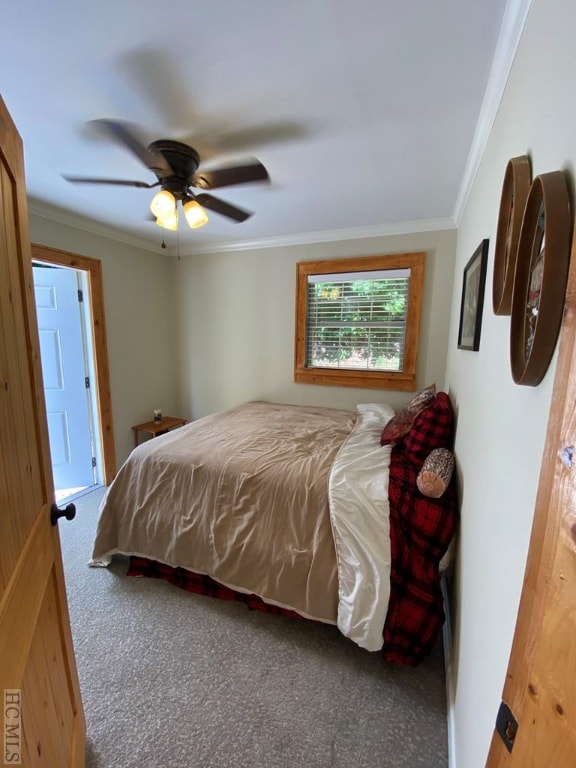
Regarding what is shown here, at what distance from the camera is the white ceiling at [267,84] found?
3.47 feet

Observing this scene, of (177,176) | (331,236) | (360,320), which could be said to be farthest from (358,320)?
(177,176)

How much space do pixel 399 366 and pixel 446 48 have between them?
7.65 ft

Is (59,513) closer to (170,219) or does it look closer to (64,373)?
(170,219)

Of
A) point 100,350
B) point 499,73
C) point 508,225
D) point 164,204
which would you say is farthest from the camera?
point 100,350

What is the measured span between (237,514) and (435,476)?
104 cm

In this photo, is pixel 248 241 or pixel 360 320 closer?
pixel 360 320

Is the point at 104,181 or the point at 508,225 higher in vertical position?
the point at 104,181

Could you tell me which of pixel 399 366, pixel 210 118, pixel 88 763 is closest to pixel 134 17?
pixel 210 118

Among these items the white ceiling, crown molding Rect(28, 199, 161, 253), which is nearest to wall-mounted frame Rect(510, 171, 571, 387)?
the white ceiling

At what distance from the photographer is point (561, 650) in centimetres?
38

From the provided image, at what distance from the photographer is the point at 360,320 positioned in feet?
10.8

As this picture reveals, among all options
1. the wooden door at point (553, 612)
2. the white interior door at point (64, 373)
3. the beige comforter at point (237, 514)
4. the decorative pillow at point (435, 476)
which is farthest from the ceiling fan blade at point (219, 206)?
the wooden door at point (553, 612)

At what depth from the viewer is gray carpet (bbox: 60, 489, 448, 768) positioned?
4.02 ft

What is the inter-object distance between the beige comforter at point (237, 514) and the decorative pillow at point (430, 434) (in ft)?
1.53
